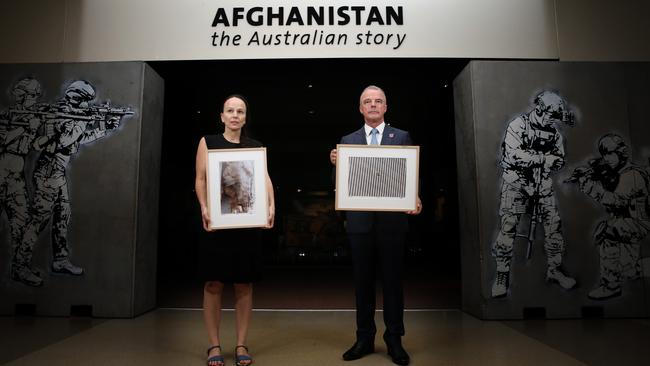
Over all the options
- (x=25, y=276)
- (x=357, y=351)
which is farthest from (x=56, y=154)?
(x=357, y=351)

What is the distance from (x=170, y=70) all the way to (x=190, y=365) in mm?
3809

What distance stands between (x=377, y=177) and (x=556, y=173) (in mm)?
2625

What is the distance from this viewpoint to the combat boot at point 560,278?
167 inches

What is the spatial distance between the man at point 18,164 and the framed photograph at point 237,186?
9.67ft

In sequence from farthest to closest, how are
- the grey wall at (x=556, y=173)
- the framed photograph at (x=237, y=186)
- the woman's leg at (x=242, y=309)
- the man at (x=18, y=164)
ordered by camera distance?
the man at (x=18, y=164)
the grey wall at (x=556, y=173)
the woman's leg at (x=242, y=309)
the framed photograph at (x=237, y=186)

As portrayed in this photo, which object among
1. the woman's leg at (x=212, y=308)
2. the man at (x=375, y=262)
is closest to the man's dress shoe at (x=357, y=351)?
the man at (x=375, y=262)

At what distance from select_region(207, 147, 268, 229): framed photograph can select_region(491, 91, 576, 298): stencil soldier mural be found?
2780 mm

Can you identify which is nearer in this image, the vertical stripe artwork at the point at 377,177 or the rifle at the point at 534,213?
the vertical stripe artwork at the point at 377,177

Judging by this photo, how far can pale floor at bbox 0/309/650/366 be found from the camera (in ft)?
9.53

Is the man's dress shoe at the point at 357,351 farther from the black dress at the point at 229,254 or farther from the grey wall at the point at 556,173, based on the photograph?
the grey wall at the point at 556,173

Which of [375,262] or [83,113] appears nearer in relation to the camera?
[375,262]

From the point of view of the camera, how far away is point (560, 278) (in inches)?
167

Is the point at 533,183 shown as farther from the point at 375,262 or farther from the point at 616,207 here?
the point at 375,262

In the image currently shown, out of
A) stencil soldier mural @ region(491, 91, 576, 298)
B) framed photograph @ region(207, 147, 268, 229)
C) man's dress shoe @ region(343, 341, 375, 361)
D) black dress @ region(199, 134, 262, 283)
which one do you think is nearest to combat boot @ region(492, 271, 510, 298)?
stencil soldier mural @ region(491, 91, 576, 298)
